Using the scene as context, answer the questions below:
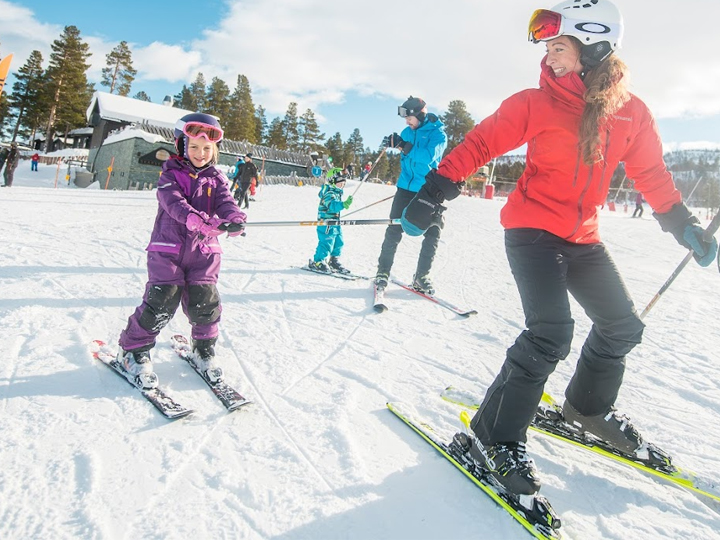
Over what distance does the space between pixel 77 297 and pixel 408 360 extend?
10.5 ft

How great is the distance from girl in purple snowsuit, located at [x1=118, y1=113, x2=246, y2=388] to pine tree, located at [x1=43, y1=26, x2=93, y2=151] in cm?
5951

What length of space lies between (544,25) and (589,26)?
21 cm

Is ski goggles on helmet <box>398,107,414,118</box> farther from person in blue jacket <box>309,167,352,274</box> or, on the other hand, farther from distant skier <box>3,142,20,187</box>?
distant skier <box>3,142,20,187</box>

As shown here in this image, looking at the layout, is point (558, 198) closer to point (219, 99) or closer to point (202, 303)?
point (202, 303)

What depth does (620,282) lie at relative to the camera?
7.52ft

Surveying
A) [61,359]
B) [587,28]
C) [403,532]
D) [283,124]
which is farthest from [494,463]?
[283,124]

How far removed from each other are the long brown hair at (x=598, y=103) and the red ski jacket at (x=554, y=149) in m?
0.04

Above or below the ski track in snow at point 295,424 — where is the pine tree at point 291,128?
above

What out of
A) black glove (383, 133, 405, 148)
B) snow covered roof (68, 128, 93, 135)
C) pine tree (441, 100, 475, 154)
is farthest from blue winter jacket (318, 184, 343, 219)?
snow covered roof (68, 128, 93, 135)

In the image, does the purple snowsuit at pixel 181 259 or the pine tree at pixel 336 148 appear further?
the pine tree at pixel 336 148

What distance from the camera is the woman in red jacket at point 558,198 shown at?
6.78 ft

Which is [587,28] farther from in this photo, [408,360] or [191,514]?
[191,514]

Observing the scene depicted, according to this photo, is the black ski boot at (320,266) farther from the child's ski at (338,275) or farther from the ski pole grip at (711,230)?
the ski pole grip at (711,230)

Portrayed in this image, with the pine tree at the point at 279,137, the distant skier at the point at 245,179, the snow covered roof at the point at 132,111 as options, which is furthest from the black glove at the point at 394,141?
the pine tree at the point at 279,137
